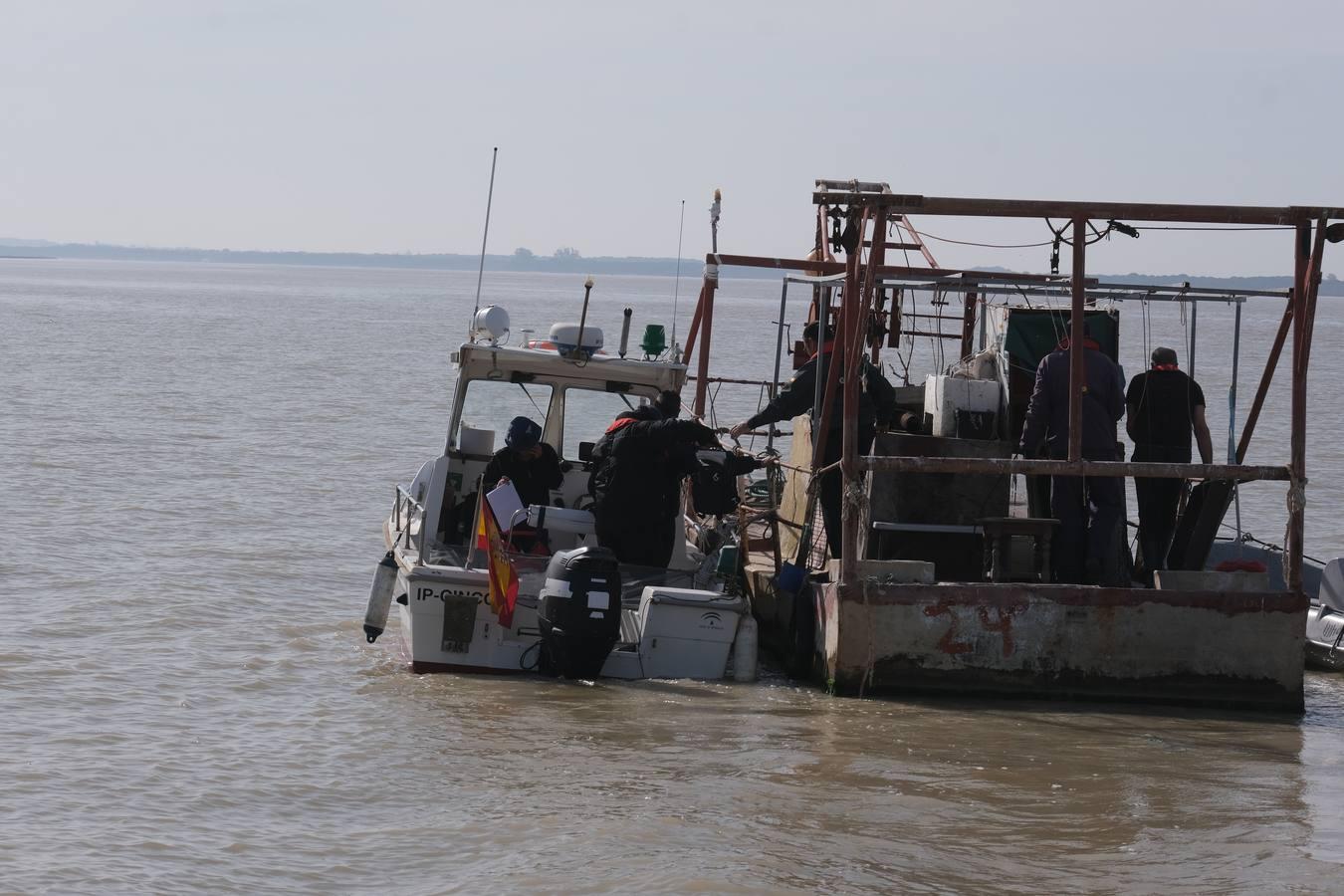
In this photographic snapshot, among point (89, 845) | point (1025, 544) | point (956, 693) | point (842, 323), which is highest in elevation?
point (842, 323)

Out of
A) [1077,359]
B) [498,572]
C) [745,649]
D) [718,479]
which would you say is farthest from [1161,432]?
[498,572]

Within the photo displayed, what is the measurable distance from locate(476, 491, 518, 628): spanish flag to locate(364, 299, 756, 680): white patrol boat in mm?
168

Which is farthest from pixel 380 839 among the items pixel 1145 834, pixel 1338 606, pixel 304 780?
pixel 1338 606

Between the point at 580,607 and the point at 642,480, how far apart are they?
110cm

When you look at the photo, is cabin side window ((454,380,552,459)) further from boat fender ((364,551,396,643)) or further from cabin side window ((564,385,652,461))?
boat fender ((364,551,396,643))

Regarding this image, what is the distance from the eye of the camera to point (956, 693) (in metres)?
9.27

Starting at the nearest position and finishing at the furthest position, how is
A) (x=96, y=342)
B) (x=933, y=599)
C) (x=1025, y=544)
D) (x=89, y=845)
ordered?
1. (x=89, y=845)
2. (x=933, y=599)
3. (x=1025, y=544)
4. (x=96, y=342)

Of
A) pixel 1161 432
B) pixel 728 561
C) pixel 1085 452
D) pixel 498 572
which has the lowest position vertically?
pixel 498 572

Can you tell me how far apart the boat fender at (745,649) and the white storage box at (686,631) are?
0.05m

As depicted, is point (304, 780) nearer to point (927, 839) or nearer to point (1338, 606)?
point (927, 839)

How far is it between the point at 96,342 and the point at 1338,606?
4288 cm

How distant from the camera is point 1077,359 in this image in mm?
9086

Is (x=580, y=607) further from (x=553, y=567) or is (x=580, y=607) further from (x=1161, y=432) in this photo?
(x=1161, y=432)

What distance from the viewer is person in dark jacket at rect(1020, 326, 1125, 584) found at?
9.59m
